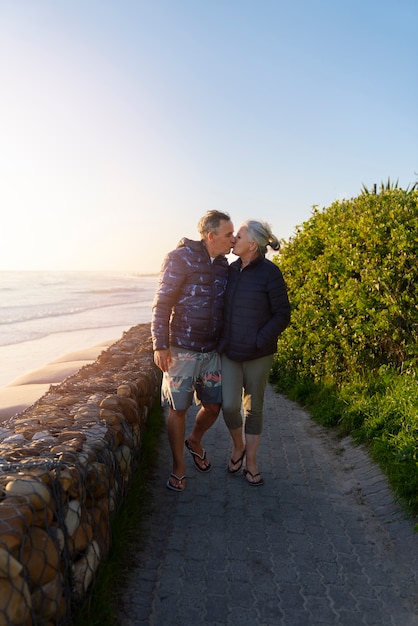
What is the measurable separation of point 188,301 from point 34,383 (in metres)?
6.41

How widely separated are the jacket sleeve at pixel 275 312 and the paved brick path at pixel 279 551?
1328 millimetres

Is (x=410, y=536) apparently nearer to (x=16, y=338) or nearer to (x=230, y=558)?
(x=230, y=558)

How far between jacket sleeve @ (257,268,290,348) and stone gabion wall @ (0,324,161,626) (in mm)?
1196

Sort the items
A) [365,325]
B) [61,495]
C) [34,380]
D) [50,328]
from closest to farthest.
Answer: [61,495] < [365,325] < [34,380] < [50,328]

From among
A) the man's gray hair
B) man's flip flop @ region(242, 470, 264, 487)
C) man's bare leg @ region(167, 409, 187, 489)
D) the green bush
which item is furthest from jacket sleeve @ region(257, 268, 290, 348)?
the green bush

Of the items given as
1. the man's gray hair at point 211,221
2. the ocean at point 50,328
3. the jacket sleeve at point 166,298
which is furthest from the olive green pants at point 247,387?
the ocean at point 50,328

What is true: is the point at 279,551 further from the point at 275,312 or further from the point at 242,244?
the point at 242,244

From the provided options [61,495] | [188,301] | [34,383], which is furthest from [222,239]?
[34,383]

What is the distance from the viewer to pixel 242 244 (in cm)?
462

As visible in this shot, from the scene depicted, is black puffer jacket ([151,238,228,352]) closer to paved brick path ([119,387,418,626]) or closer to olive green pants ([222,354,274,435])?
olive green pants ([222,354,274,435])

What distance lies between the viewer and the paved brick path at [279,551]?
320 centimetres

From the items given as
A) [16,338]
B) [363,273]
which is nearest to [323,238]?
[363,273]

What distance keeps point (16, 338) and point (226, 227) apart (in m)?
14.4

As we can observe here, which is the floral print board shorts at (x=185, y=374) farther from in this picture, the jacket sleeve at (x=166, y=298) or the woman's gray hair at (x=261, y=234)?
the woman's gray hair at (x=261, y=234)
